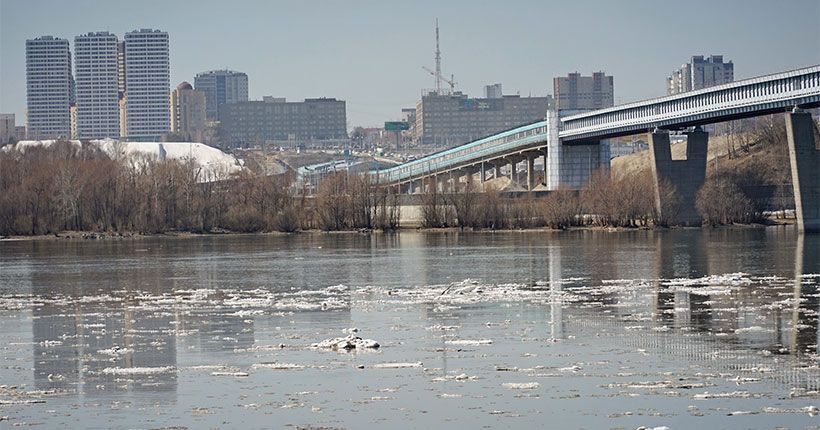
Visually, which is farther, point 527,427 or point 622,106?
point 622,106

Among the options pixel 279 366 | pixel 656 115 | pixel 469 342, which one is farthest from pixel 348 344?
pixel 656 115

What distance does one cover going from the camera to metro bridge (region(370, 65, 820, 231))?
69938 millimetres

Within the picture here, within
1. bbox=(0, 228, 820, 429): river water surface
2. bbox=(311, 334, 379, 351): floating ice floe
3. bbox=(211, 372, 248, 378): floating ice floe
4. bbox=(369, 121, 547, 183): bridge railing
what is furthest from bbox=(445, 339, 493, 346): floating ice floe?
bbox=(369, 121, 547, 183): bridge railing

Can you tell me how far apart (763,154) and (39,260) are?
193ft

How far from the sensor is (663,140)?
286 feet

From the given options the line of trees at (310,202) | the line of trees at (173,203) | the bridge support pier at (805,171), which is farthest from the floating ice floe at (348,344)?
the line of trees at (173,203)

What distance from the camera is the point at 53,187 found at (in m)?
91.7

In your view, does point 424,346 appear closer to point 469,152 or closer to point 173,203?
point 173,203

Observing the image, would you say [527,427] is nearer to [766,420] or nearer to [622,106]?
[766,420]

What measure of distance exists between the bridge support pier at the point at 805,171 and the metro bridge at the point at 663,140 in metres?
0.05

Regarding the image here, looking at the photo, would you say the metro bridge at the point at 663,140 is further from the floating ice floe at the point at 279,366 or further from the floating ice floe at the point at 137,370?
the floating ice floe at the point at 137,370

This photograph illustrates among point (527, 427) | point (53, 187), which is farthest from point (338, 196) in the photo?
point (527, 427)

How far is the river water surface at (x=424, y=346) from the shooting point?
19.6 metres

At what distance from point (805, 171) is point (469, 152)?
57.8 meters
